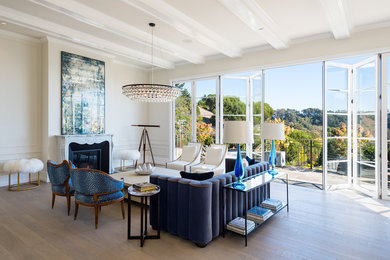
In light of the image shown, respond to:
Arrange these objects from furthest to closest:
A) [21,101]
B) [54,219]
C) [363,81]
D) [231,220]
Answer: [21,101] < [363,81] < [54,219] < [231,220]

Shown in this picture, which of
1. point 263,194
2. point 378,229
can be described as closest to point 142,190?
point 263,194

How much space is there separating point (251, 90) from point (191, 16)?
9.36 feet

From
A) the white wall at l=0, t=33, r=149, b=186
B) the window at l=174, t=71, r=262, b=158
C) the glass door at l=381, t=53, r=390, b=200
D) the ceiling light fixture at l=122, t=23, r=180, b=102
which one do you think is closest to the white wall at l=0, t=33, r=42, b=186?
the white wall at l=0, t=33, r=149, b=186

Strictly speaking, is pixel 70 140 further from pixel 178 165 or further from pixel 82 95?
pixel 178 165

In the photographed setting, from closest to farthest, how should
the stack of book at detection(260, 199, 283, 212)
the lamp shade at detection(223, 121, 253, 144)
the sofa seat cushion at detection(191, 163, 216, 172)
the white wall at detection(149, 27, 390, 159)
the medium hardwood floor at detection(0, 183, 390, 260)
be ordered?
1. the medium hardwood floor at detection(0, 183, 390, 260)
2. the lamp shade at detection(223, 121, 253, 144)
3. the stack of book at detection(260, 199, 283, 212)
4. the white wall at detection(149, 27, 390, 159)
5. the sofa seat cushion at detection(191, 163, 216, 172)

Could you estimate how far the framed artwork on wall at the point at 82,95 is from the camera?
5484 mm

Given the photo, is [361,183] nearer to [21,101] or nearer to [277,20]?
[277,20]

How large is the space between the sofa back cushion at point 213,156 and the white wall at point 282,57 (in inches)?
83.0

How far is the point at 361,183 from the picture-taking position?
473 cm

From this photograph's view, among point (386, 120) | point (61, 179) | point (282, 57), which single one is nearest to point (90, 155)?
point (61, 179)

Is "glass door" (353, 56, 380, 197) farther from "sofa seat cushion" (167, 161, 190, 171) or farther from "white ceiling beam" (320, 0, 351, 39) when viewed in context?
"sofa seat cushion" (167, 161, 190, 171)

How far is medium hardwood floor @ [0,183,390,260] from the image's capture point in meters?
2.42

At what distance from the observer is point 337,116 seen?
4.94 meters

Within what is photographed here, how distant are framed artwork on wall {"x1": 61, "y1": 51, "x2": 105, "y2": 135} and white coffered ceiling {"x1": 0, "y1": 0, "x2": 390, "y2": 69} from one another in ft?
2.68
